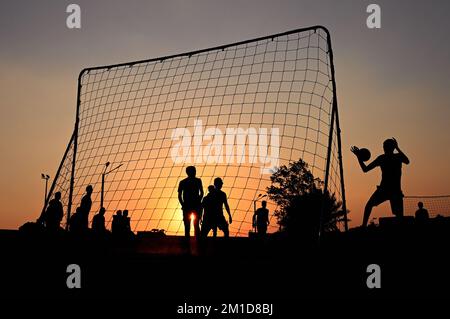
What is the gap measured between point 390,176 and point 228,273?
10.7 ft

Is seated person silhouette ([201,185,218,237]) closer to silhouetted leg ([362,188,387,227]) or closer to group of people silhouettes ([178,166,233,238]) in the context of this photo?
group of people silhouettes ([178,166,233,238])

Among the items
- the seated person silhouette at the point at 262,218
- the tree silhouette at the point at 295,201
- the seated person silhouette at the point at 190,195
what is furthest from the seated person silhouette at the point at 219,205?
the tree silhouette at the point at 295,201

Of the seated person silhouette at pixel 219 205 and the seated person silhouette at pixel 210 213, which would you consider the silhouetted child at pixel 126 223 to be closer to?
the seated person silhouette at pixel 210 213

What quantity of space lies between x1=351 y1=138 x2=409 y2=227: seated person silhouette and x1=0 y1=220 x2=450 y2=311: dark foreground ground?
144 cm

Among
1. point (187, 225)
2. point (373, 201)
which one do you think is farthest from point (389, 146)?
point (187, 225)

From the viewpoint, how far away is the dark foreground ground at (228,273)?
4.96 metres

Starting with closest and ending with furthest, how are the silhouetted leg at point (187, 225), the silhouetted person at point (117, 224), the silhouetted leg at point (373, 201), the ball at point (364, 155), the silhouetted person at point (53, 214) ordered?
the silhouetted leg at point (373, 201), the ball at point (364, 155), the silhouetted leg at point (187, 225), the silhouetted person at point (53, 214), the silhouetted person at point (117, 224)

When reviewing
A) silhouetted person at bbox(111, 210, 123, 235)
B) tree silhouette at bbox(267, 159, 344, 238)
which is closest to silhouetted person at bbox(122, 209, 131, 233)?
silhouetted person at bbox(111, 210, 123, 235)

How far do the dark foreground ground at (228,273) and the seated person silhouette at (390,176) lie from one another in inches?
56.5

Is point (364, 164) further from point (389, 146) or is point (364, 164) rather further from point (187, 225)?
point (187, 225)

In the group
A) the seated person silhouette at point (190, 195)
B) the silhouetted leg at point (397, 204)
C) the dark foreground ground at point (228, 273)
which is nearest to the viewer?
the dark foreground ground at point (228, 273)
